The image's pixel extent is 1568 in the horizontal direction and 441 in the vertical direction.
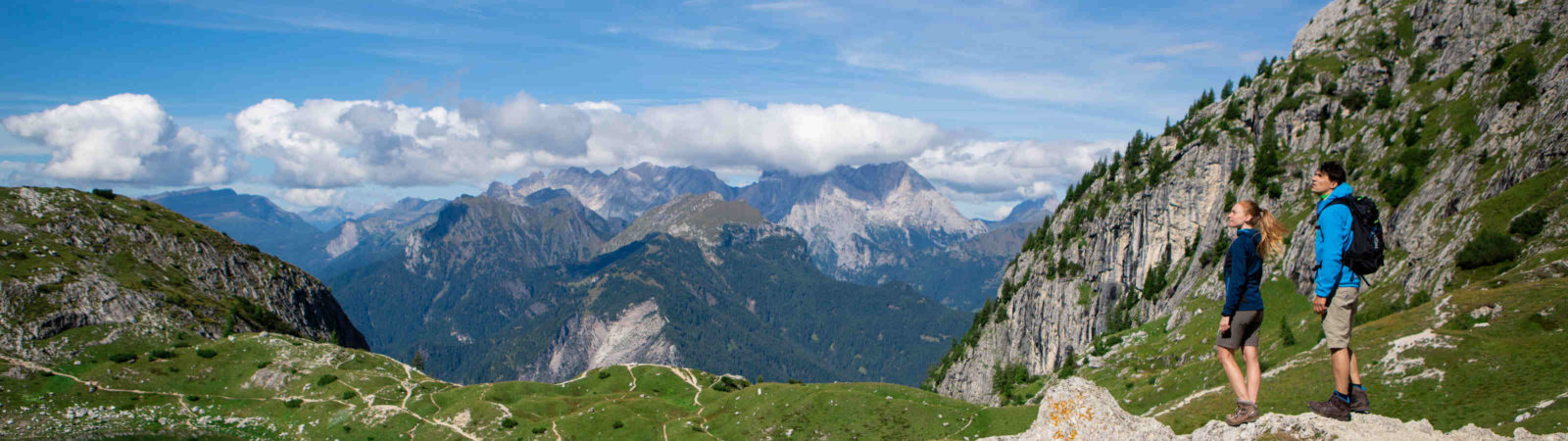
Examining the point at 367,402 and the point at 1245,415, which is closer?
the point at 1245,415

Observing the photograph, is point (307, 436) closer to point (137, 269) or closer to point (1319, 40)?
point (137, 269)

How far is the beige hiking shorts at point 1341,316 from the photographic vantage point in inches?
732

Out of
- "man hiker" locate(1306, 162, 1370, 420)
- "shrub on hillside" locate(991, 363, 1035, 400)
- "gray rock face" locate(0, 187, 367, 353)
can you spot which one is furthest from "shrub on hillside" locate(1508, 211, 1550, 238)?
"gray rock face" locate(0, 187, 367, 353)

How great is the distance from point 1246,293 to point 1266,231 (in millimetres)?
1775

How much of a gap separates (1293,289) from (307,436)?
108m

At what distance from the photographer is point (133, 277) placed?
10644cm

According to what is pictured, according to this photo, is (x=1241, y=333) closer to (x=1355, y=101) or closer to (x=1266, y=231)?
(x=1266, y=231)

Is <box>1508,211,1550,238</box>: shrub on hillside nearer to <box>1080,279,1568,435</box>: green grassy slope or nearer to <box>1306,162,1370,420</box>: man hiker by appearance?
<box>1080,279,1568,435</box>: green grassy slope

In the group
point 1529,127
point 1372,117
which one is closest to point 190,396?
point 1529,127

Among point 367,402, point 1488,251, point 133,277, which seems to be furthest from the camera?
point 133,277

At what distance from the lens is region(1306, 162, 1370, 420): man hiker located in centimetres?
1859

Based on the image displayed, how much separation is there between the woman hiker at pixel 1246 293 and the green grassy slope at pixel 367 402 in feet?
120

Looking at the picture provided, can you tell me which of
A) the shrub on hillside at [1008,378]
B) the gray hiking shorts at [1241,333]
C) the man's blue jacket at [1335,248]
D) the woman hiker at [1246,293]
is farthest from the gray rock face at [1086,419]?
the shrub on hillside at [1008,378]

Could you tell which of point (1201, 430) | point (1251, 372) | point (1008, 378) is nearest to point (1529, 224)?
point (1201, 430)
